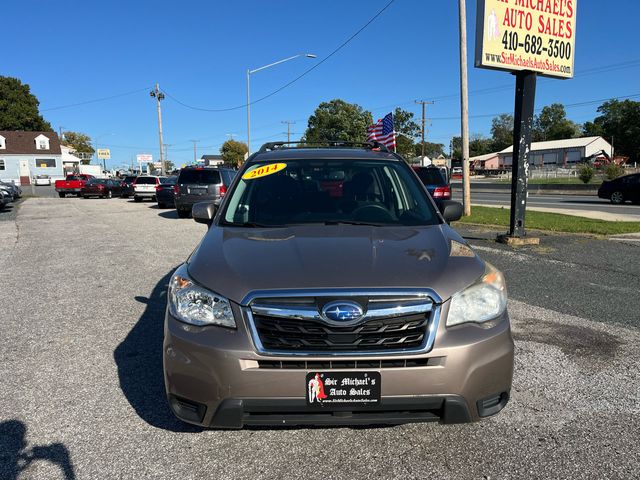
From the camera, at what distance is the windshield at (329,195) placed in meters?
3.61

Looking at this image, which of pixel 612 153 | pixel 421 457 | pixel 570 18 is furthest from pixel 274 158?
pixel 612 153

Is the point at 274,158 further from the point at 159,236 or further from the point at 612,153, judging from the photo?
the point at 612,153

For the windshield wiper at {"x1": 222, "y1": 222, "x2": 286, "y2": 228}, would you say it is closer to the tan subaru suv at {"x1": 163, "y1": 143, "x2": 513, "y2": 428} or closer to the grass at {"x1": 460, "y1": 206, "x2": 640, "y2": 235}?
the tan subaru suv at {"x1": 163, "y1": 143, "x2": 513, "y2": 428}

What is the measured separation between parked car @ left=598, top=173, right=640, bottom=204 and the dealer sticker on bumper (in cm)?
2485

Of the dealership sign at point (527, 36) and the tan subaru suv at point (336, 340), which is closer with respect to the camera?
the tan subaru suv at point (336, 340)

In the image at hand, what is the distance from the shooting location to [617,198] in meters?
23.4

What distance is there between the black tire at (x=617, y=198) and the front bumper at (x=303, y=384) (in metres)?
24.7

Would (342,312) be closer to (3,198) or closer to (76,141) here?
(3,198)

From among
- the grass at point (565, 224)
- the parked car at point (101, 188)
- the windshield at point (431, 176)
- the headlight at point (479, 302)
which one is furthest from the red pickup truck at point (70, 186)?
the headlight at point (479, 302)

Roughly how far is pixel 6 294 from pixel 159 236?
18.5ft

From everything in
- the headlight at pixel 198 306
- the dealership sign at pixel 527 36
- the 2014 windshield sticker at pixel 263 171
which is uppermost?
the dealership sign at pixel 527 36

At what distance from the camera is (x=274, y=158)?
429cm

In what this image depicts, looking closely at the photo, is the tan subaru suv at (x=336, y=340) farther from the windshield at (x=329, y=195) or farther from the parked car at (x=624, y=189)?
the parked car at (x=624, y=189)

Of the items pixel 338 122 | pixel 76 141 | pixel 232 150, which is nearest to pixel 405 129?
pixel 338 122
